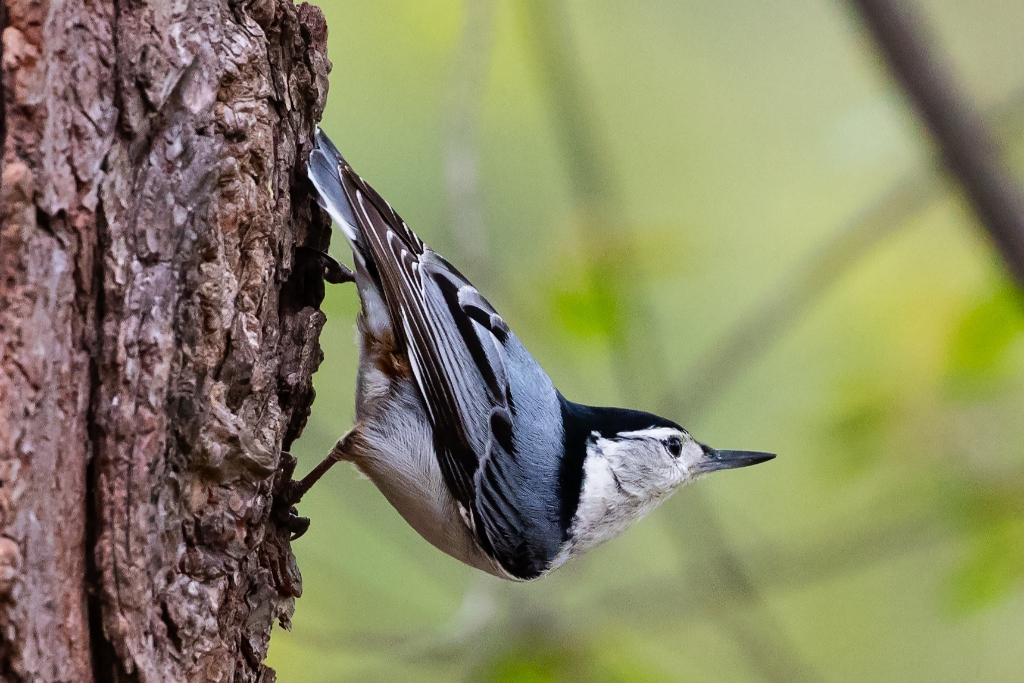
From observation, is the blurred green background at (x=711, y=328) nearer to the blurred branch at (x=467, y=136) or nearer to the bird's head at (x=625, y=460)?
the blurred branch at (x=467, y=136)

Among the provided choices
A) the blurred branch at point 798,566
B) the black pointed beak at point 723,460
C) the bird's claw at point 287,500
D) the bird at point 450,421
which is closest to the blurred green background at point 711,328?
the blurred branch at point 798,566

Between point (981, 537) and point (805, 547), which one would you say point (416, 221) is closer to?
point (805, 547)

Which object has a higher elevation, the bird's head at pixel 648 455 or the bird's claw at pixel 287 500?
the bird's claw at pixel 287 500

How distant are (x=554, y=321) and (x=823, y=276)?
2.51 feet

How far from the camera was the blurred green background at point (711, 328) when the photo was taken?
255 cm

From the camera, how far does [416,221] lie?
328cm

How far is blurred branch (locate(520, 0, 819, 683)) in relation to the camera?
2.57 metres

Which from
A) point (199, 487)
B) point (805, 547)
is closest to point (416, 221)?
point (805, 547)

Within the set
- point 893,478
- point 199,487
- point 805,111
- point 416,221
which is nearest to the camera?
point 199,487

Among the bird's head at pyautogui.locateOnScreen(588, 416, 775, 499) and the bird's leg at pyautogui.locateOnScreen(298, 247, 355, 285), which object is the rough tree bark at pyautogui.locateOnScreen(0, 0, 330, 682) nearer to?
the bird's leg at pyautogui.locateOnScreen(298, 247, 355, 285)

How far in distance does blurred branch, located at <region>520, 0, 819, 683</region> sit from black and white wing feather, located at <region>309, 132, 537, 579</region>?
1.79 feet

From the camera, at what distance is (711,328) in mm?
3668

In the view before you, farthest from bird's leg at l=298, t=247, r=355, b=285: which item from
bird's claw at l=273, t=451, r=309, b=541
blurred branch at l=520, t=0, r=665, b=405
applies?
blurred branch at l=520, t=0, r=665, b=405

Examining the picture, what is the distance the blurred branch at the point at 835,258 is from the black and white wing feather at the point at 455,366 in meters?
0.77
